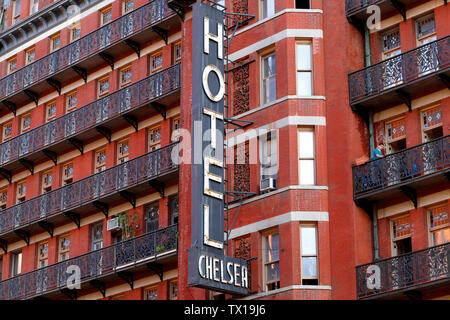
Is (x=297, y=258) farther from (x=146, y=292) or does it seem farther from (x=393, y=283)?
(x=146, y=292)

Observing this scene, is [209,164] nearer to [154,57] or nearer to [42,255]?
[154,57]

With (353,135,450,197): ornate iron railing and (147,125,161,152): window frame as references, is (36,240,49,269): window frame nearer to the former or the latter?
(147,125,161,152): window frame

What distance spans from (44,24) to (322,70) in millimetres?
19196

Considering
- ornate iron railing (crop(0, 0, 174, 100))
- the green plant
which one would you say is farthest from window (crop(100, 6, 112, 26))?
the green plant

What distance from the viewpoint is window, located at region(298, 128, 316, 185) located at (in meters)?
44.3

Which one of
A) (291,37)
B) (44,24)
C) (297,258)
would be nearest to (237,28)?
(291,37)

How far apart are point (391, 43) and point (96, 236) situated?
16.7 meters

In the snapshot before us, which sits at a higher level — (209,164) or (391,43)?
(391,43)

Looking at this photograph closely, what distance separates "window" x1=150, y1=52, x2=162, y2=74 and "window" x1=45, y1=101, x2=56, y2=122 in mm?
7112

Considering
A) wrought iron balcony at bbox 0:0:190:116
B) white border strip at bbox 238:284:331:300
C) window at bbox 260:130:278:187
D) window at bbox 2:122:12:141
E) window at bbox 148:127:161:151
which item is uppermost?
wrought iron balcony at bbox 0:0:190:116

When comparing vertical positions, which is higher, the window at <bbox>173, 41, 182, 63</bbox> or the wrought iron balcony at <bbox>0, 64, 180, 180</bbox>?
the window at <bbox>173, 41, 182, 63</bbox>

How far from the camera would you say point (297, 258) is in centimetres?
4309

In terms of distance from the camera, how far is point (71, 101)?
189 feet

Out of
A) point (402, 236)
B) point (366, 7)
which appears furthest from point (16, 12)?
point (402, 236)
